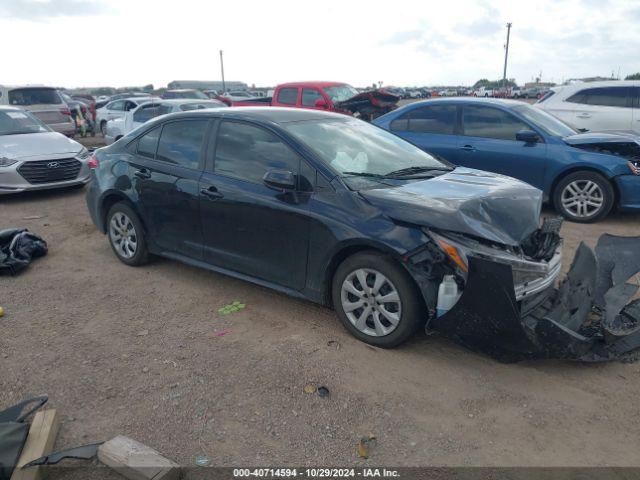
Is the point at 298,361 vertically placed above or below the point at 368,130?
below

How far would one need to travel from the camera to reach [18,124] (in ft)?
30.9

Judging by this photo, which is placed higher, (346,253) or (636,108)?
(636,108)

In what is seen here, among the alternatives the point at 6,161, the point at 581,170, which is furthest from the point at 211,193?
the point at 6,161

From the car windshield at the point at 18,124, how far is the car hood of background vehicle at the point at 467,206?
8.10m

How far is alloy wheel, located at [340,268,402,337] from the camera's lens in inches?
140

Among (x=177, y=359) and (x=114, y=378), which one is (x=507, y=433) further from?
(x=114, y=378)

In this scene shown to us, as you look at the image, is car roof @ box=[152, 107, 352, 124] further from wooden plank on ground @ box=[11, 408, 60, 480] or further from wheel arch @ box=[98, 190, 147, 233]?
wooden plank on ground @ box=[11, 408, 60, 480]

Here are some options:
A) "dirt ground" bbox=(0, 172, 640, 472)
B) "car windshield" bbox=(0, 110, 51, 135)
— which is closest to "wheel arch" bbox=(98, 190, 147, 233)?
"dirt ground" bbox=(0, 172, 640, 472)

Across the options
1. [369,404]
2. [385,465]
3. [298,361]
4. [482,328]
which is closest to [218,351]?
[298,361]

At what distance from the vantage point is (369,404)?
3.15 metres

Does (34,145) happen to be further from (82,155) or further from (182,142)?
(182,142)

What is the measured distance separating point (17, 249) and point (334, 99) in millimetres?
8642

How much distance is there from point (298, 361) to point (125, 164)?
292 centimetres

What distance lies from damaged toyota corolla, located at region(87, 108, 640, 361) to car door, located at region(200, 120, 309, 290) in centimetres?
1
